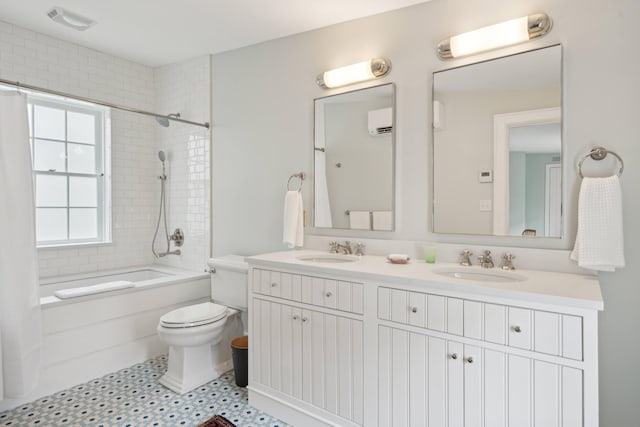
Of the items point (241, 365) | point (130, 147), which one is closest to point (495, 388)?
point (241, 365)

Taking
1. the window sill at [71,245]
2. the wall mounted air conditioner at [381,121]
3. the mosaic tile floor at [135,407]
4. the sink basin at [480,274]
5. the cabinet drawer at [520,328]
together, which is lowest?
the mosaic tile floor at [135,407]

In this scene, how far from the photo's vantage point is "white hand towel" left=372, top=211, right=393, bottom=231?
2.33 metres

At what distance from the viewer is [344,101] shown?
250 cm

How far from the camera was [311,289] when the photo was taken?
1994 mm

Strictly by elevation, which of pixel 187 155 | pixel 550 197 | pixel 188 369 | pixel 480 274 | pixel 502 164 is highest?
pixel 187 155

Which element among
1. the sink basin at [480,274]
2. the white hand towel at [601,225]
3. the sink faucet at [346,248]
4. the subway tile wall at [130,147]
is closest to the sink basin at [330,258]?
the sink faucet at [346,248]

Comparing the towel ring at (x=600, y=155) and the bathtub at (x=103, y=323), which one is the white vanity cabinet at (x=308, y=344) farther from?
the towel ring at (x=600, y=155)

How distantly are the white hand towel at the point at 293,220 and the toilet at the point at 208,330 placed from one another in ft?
1.40

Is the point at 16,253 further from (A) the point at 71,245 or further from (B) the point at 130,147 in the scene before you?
(B) the point at 130,147

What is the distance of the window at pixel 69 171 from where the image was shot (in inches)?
121

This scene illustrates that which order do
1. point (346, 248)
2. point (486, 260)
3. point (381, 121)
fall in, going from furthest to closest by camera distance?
point (346, 248)
point (381, 121)
point (486, 260)

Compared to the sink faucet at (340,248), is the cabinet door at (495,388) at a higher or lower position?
lower

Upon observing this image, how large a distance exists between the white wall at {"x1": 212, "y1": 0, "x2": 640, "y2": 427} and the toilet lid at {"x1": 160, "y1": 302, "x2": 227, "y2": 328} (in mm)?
609

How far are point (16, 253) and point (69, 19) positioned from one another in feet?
5.51
